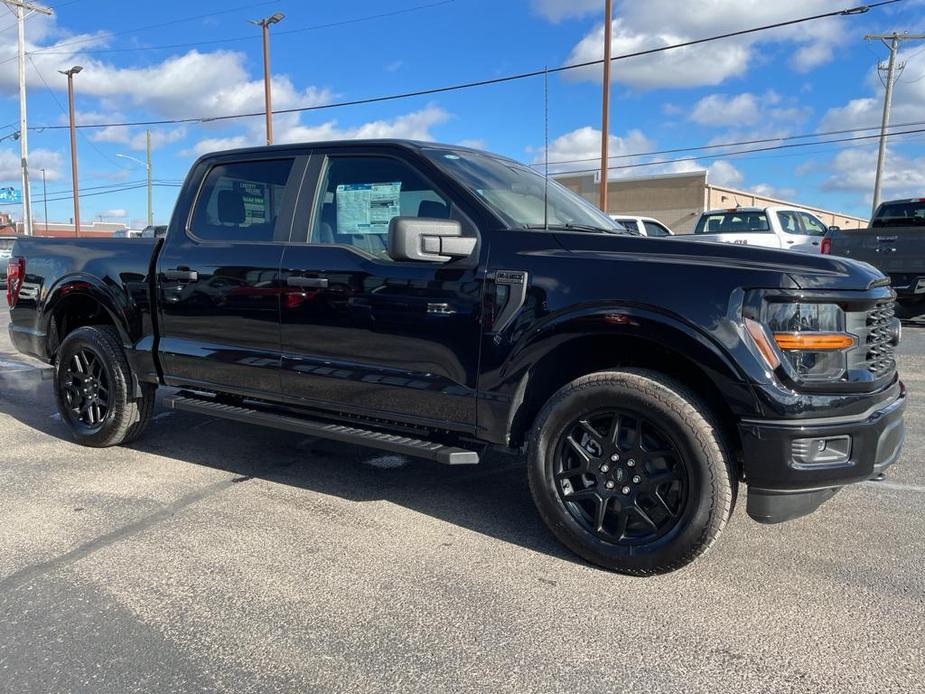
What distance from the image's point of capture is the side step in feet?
11.5

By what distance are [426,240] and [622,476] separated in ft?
4.49

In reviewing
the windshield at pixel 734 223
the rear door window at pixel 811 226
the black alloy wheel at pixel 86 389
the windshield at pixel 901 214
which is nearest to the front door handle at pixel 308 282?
the black alloy wheel at pixel 86 389

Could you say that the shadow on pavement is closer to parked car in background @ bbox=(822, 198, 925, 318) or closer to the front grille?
the front grille

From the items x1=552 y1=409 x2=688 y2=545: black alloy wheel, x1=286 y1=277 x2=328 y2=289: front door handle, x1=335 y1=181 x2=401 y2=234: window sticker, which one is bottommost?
x1=552 y1=409 x2=688 y2=545: black alloy wheel

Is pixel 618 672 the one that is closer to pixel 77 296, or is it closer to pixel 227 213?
pixel 227 213

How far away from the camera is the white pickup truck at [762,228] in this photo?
1521 cm

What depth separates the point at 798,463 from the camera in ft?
9.45

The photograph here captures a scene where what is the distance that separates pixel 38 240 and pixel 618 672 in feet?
16.6

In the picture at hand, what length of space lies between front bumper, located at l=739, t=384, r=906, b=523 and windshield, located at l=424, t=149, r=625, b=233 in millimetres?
1442

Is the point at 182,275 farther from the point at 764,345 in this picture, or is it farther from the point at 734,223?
the point at 734,223

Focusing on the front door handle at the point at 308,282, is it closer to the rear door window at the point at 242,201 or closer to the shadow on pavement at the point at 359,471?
the rear door window at the point at 242,201

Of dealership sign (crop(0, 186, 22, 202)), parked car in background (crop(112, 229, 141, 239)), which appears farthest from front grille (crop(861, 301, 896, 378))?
dealership sign (crop(0, 186, 22, 202))

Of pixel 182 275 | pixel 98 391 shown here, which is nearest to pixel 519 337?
pixel 182 275

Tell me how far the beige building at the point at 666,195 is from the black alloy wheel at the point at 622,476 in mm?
39801
